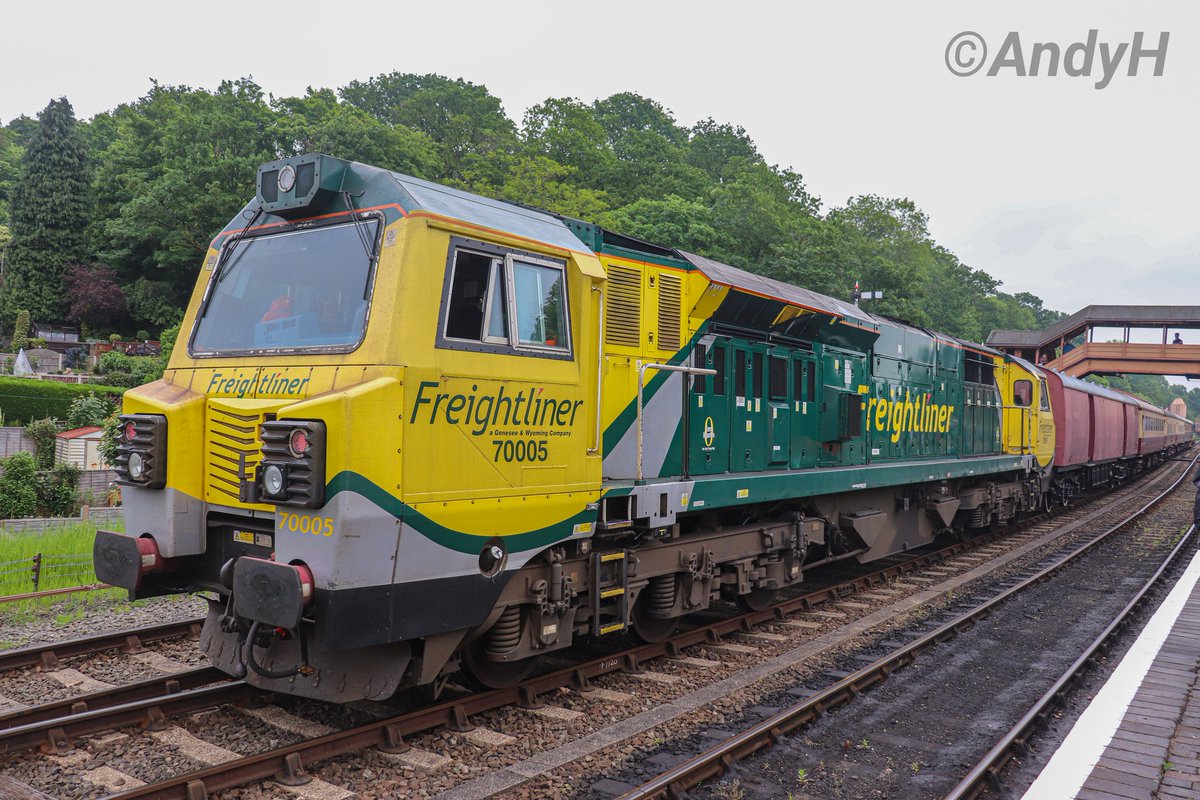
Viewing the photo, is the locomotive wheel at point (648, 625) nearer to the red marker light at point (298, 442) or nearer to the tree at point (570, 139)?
the red marker light at point (298, 442)

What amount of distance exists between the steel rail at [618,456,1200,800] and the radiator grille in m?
2.94

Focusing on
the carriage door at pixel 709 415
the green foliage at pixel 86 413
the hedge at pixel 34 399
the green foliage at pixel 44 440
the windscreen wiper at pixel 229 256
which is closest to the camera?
the windscreen wiper at pixel 229 256

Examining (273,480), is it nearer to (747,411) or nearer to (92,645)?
(92,645)

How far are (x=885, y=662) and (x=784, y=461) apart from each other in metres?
2.44

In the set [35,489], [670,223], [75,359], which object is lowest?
[35,489]

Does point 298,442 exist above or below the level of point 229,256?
below

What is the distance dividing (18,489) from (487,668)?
1806 cm

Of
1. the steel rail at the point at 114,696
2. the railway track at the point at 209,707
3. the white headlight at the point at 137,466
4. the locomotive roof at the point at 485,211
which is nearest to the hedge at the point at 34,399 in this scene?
the railway track at the point at 209,707

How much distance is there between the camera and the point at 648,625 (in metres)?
7.57

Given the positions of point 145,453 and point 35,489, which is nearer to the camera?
point 145,453

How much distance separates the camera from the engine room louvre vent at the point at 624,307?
653cm

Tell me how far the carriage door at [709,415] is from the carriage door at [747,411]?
5.5 inches

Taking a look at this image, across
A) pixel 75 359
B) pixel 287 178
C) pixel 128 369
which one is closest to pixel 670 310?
pixel 287 178

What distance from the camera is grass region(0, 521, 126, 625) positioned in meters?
8.36
